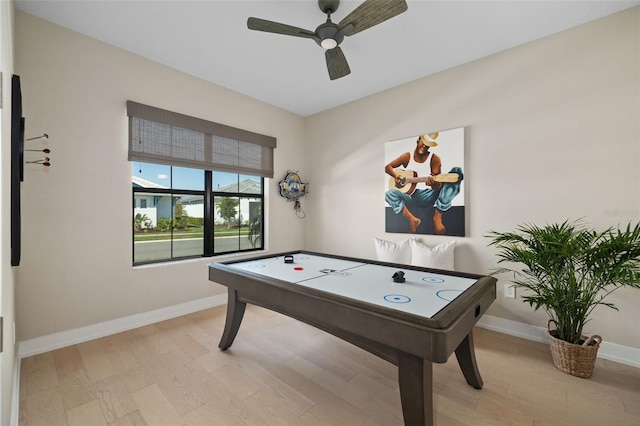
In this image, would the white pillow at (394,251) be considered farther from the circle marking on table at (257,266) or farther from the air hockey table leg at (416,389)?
the air hockey table leg at (416,389)

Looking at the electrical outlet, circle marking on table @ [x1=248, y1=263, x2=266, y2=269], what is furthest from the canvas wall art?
circle marking on table @ [x1=248, y1=263, x2=266, y2=269]

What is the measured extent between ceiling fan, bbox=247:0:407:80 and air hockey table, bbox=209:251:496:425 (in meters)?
1.70

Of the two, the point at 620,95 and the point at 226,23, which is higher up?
the point at 226,23

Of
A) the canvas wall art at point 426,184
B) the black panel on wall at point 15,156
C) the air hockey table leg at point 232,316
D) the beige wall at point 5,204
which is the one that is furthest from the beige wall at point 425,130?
the beige wall at point 5,204

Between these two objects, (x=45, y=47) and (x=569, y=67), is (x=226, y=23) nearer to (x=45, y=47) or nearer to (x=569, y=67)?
(x=45, y=47)

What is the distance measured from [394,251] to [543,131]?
1.80 metres

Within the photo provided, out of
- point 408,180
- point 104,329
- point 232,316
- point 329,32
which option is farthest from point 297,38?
point 104,329

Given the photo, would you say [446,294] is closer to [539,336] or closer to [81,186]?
[539,336]

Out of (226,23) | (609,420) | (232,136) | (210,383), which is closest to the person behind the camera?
(609,420)

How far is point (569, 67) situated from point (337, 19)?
6.71ft

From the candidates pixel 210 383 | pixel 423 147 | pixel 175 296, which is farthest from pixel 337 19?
pixel 175 296

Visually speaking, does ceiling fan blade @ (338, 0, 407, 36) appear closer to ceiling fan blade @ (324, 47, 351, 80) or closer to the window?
ceiling fan blade @ (324, 47, 351, 80)

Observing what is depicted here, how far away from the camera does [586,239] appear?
2.01 m

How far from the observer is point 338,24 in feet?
6.47
